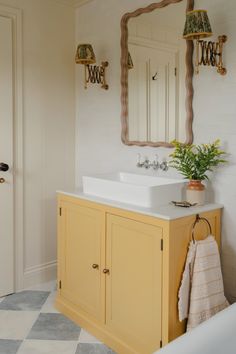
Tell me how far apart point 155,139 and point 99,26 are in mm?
1105

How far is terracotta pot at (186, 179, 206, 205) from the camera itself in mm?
2154

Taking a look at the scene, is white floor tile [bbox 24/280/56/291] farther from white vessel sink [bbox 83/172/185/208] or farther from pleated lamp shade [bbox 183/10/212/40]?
pleated lamp shade [bbox 183/10/212/40]

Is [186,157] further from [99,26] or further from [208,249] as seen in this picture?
[99,26]

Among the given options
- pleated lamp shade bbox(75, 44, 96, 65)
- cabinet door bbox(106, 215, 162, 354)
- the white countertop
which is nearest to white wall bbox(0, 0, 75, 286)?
pleated lamp shade bbox(75, 44, 96, 65)

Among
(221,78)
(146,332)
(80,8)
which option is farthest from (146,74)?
(146,332)

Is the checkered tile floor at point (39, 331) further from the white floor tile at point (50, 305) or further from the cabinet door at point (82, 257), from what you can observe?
the cabinet door at point (82, 257)

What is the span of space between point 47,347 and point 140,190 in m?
1.11

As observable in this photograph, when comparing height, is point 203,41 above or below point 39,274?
above

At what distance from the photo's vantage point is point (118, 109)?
114 inches

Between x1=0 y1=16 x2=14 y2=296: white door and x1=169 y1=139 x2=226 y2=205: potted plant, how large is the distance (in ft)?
4.49

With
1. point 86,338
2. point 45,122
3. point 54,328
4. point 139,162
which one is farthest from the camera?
point 45,122

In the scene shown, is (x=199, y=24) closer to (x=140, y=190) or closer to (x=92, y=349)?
(x=140, y=190)

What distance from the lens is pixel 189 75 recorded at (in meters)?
2.33

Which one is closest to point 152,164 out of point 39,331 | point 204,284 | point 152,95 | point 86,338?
point 152,95
